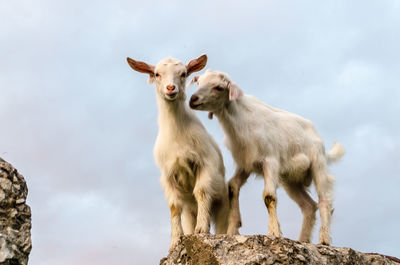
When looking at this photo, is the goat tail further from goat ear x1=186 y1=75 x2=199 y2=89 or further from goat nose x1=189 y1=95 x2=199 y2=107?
goat nose x1=189 y1=95 x2=199 y2=107

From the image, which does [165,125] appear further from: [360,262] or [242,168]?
[360,262]

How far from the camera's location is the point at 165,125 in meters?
7.41

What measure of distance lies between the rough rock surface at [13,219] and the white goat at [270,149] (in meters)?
2.57

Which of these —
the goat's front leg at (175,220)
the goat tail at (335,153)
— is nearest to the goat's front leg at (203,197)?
the goat's front leg at (175,220)

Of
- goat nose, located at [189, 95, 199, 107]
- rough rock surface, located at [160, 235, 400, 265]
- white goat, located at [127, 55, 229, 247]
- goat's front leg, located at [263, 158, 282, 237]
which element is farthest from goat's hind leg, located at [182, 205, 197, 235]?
goat nose, located at [189, 95, 199, 107]

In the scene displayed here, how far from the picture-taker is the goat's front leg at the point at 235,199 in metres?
7.42

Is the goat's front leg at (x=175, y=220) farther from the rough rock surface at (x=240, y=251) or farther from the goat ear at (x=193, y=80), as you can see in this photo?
the goat ear at (x=193, y=80)

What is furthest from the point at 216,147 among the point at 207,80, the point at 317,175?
the point at 317,175

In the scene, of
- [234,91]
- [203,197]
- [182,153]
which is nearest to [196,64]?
[234,91]

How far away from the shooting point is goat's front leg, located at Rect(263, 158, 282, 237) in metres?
7.25

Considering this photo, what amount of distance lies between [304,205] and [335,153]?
45.8 inches

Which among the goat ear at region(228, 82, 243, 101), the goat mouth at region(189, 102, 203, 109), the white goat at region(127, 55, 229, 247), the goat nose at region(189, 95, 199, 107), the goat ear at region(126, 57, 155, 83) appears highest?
the goat ear at region(126, 57, 155, 83)

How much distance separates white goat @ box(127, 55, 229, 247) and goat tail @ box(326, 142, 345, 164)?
95.1 inches

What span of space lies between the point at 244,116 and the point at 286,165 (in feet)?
3.23
